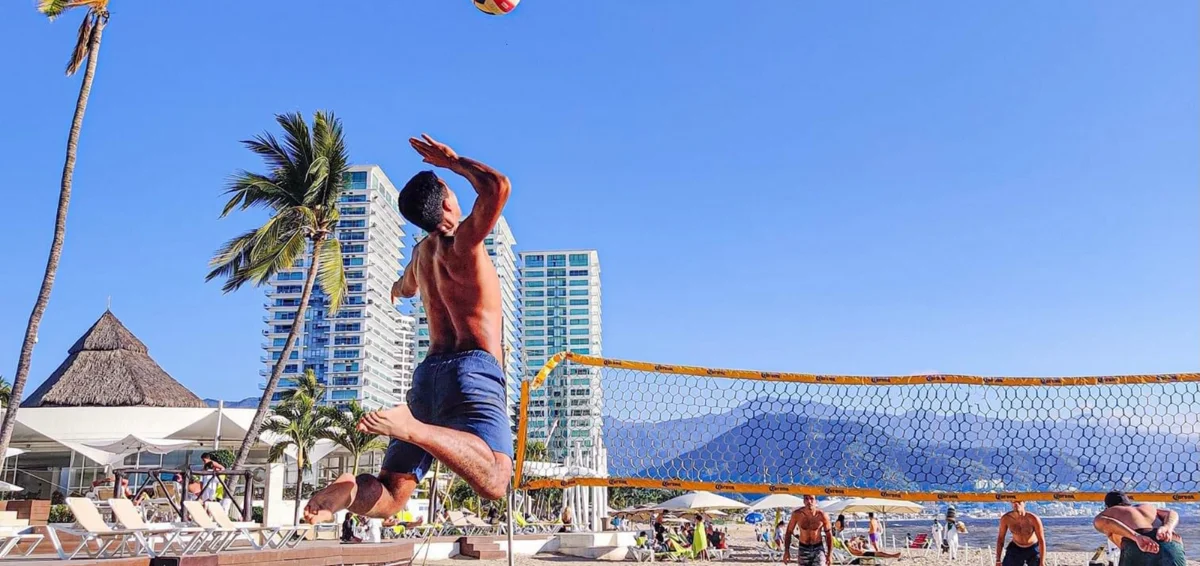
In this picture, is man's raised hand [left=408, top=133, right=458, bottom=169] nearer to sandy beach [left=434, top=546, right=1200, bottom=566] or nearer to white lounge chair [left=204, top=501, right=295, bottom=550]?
white lounge chair [left=204, top=501, right=295, bottom=550]

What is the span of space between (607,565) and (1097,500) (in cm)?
1396

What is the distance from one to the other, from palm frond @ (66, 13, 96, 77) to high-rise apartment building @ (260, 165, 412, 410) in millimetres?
114498

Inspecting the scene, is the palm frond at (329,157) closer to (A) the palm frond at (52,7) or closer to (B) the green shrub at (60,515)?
(A) the palm frond at (52,7)

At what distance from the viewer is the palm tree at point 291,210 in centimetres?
2236

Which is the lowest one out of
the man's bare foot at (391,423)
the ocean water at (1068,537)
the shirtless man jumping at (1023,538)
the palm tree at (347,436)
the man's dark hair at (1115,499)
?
the ocean water at (1068,537)

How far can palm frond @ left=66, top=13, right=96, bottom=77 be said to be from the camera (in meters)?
18.0

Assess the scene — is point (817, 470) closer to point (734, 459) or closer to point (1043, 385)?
point (734, 459)

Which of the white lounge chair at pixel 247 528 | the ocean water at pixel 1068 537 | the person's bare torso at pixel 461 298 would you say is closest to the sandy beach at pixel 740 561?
the ocean water at pixel 1068 537

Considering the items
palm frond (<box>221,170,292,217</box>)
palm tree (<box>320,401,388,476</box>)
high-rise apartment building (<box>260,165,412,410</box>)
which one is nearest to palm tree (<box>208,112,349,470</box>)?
palm frond (<box>221,170,292,217</box>)

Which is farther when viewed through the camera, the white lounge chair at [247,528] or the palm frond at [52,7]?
the palm frond at [52,7]

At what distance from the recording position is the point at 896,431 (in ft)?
39.4

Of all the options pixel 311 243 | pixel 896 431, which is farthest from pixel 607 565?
pixel 896 431

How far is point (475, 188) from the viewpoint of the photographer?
5.23 m

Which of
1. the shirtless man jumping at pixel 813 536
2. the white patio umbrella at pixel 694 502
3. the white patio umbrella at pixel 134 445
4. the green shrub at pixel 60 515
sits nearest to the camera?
the shirtless man jumping at pixel 813 536
